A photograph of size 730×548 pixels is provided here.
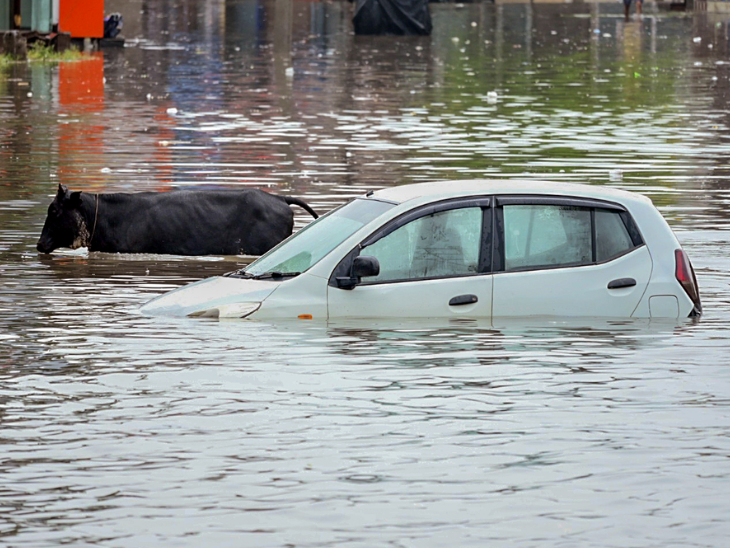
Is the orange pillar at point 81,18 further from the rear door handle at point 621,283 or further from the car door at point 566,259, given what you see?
the rear door handle at point 621,283

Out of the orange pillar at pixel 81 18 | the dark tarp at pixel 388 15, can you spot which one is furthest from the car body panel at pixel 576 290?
the dark tarp at pixel 388 15

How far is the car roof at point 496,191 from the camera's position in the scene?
1270 centimetres

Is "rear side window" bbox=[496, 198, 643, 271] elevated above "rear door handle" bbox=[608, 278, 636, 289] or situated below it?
above

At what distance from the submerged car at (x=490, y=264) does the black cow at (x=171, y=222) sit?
4.86 meters

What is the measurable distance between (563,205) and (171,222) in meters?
6.25

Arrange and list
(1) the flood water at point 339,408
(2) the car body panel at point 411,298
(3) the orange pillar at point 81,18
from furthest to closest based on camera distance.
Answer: (3) the orange pillar at point 81,18 < (2) the car body panel at point 411,298 < (1) the flood water at point 339,408

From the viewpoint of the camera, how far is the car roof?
41.7 feet

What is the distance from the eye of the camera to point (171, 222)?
58.9 feet

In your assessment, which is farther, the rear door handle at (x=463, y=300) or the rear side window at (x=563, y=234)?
the rear side window at (x=563, y=234)

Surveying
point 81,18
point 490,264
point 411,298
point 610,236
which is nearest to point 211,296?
point 411,298

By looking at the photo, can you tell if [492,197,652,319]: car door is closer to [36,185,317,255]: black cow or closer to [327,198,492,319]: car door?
[327,198,492,319]: car door

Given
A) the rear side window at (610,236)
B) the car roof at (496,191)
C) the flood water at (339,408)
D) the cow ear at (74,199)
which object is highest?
the car roof at (496,191)

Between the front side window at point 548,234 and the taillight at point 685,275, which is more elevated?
the front side window at point 548,234

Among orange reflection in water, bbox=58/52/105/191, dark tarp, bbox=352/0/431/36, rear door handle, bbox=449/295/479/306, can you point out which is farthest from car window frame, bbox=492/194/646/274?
dark tarp, bbox=352/0/431/36
